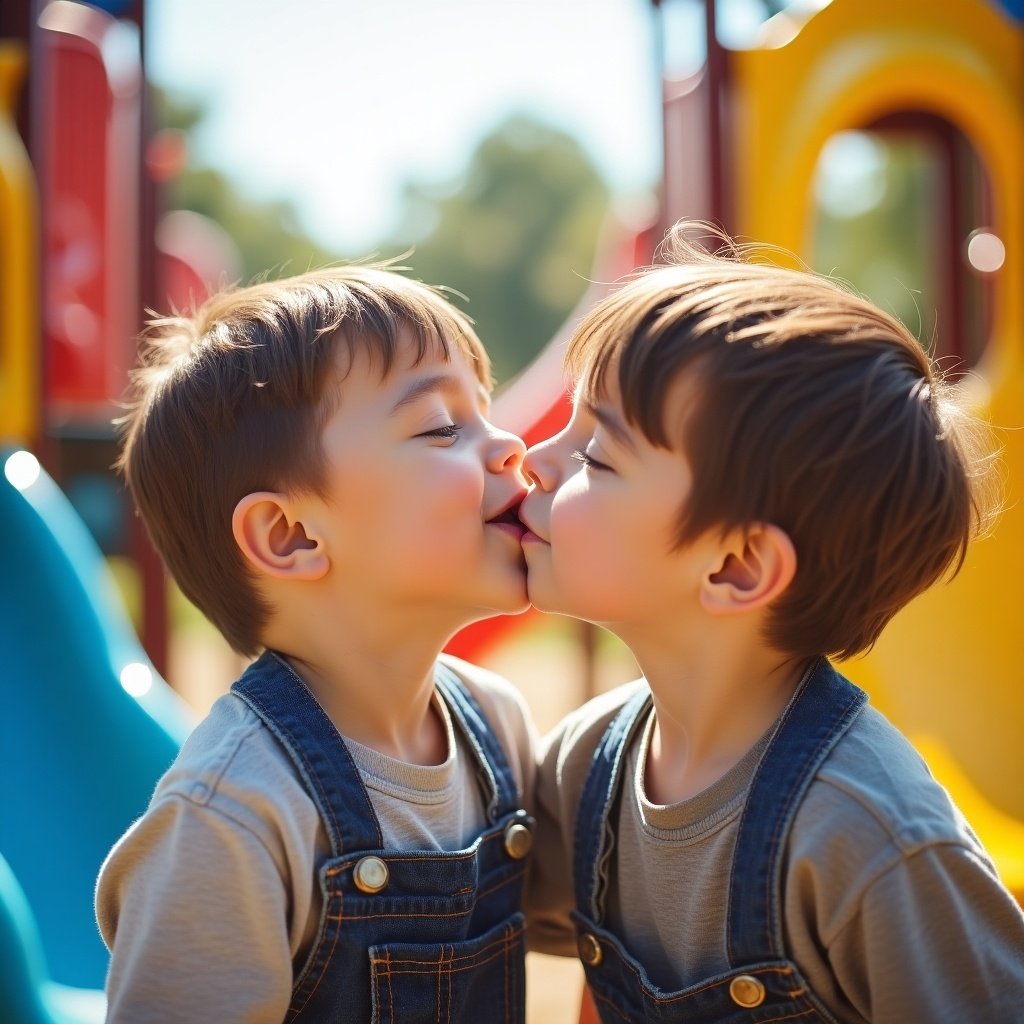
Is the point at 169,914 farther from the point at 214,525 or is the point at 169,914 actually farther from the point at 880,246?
the point at 880,246

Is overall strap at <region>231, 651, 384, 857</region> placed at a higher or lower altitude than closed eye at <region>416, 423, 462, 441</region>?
lower

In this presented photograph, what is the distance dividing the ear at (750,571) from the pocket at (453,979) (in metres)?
0.46

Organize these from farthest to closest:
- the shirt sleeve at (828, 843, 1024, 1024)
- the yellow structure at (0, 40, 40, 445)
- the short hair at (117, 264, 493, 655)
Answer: the yellow structure at (0, 40, 40, 445), the short hair at (117, 264, 493, 655), the shirt sleeve at (828, 843, 1024, 1024)

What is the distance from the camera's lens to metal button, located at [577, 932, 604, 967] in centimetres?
138

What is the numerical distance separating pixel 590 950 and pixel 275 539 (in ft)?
1.93

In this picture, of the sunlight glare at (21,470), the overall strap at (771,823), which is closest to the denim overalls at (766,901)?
the overall strap at (771,823)

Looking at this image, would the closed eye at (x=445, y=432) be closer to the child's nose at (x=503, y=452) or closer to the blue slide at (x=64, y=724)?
the child's nose at (x=503, y=452)

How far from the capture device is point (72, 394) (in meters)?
6.36

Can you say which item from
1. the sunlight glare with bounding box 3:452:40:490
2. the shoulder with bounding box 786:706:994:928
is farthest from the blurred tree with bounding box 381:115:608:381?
the shoulder with bounding box 786:706:994:928

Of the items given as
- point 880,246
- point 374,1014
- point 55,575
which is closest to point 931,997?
point 374,1014

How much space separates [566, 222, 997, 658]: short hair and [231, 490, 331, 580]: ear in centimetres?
39

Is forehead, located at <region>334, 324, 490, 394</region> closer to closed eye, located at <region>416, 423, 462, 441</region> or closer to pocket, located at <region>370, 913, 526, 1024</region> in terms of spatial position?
closed eye, located at <region>416, 423, 462, 441</region>

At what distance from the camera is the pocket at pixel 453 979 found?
127 cm

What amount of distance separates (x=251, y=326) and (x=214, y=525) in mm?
230
